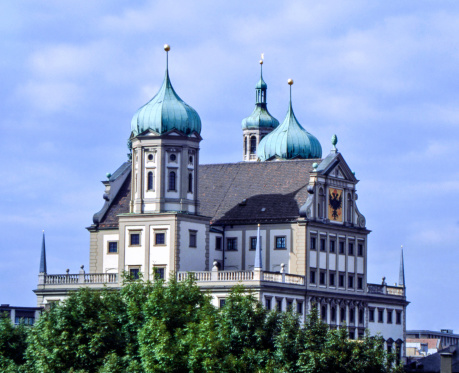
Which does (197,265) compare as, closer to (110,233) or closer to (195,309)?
(110,233)

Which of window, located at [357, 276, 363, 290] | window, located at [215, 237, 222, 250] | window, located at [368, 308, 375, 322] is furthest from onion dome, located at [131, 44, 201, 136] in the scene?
window, located at [368, 308, 375, 322]

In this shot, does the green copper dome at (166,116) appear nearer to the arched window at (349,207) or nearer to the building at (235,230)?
the building at (235,230)

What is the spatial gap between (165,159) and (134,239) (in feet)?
25.5

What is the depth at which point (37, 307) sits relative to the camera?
177 m

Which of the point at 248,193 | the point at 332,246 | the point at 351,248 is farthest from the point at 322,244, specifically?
the point at 248,193

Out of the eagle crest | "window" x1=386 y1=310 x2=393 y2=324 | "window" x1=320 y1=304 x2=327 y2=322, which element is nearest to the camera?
"window" x1=320 y1=304 x2=327 y2=322

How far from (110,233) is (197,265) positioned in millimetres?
10847

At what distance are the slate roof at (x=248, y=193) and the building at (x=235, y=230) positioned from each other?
132mm

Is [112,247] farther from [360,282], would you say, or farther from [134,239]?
[360,282]

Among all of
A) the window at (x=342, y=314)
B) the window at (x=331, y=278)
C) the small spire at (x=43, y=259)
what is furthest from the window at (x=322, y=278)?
the small spire at (x=43, y=259)

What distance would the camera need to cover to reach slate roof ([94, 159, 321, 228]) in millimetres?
176875

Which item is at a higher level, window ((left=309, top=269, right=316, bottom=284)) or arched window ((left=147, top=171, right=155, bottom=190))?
arched window ((left=147, top=171, right=155, bottom=190))

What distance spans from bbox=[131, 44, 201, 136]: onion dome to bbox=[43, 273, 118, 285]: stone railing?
13.1 metres

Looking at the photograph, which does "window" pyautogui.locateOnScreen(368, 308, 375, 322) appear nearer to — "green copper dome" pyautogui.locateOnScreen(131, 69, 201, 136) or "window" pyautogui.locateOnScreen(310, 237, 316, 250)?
"window" pyautogui.locateOnScreen(310, 237, 316, 250)
